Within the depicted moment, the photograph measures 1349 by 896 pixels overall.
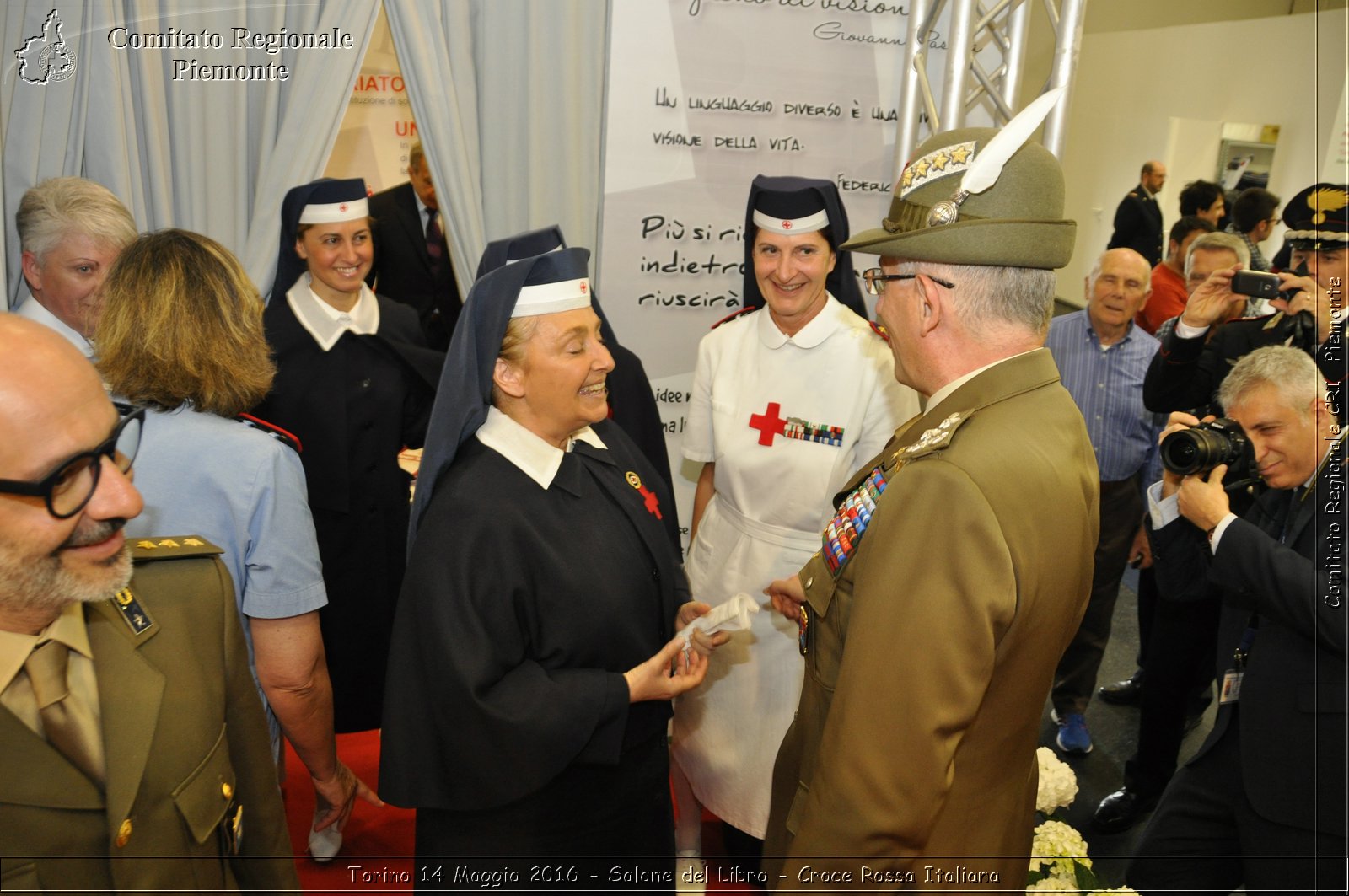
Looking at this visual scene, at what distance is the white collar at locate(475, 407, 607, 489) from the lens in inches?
75.5

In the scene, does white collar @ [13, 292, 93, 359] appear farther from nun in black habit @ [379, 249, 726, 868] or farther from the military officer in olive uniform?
the military officer in olive uniform

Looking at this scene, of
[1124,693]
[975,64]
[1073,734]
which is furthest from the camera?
[1124,693]

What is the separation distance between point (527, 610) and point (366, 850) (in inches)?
67.3

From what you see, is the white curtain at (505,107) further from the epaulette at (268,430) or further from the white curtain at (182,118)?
the epaulette at (268,430)

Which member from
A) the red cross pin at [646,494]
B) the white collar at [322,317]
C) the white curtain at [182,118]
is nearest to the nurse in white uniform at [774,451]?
the red cross pin at [646,494]

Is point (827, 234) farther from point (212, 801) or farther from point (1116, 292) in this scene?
point (212, 801)

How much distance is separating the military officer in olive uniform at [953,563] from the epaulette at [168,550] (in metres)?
1.05

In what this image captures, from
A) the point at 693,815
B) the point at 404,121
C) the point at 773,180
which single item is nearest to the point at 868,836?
the point at 693,815

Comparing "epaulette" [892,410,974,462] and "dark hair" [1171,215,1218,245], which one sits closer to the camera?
"epaulette" [892,410,974,462]

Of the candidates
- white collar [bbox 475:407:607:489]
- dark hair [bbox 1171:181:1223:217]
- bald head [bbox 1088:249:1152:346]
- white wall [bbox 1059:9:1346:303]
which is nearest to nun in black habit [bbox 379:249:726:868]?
white collar [bbox 475:407:607:489]

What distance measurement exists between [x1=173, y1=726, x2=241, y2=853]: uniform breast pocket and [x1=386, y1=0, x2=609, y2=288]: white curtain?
8.30ft

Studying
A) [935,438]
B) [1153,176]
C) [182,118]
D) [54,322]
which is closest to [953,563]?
[935,438]

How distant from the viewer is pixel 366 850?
9.93 ft

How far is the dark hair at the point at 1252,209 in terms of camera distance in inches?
225
